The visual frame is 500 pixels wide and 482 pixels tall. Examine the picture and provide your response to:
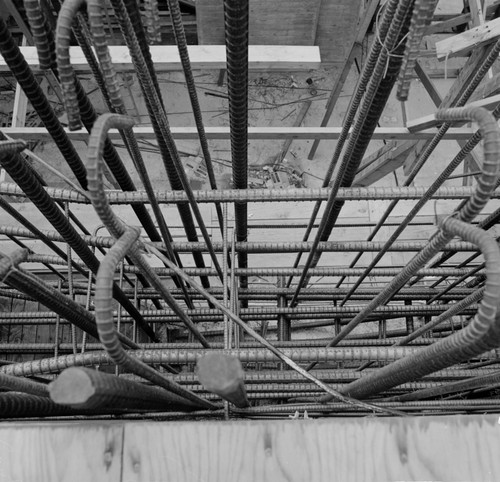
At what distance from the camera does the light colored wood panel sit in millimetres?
1204

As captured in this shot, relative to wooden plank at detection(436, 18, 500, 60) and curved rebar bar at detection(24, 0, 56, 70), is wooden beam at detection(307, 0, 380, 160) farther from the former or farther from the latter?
curved rebar bar at detection(24, 0, 56, 70)

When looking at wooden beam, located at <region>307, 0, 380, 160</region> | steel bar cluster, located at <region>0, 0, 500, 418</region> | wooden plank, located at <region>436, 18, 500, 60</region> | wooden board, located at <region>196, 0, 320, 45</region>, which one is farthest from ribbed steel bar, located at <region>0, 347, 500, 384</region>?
wooden board, located at <region>196, 0, 320, 45</region>

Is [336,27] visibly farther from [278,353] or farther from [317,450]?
[317,450]

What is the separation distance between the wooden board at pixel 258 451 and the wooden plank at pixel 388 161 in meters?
3.89

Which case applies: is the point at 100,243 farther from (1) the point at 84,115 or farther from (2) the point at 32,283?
(2) the point at 32,283

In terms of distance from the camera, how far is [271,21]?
6.41 meters

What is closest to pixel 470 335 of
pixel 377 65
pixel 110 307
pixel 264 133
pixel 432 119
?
pixel 110 307

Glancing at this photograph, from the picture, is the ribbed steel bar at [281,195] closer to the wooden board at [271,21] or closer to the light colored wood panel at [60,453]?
the light colored wood panel at [60,453]

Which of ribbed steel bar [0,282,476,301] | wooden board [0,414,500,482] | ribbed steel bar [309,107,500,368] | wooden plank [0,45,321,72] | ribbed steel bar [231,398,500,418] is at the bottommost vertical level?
wooden board [0,414,500,482]

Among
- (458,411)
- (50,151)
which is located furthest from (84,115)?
(50,151)

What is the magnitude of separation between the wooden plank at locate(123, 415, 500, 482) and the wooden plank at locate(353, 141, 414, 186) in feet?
12.7

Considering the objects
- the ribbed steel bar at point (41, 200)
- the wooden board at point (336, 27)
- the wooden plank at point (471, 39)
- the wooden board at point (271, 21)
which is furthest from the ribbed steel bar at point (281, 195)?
the wooden board at point (271, 21)

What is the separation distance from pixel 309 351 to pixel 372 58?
1.01m

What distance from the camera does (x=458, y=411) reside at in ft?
9.62
